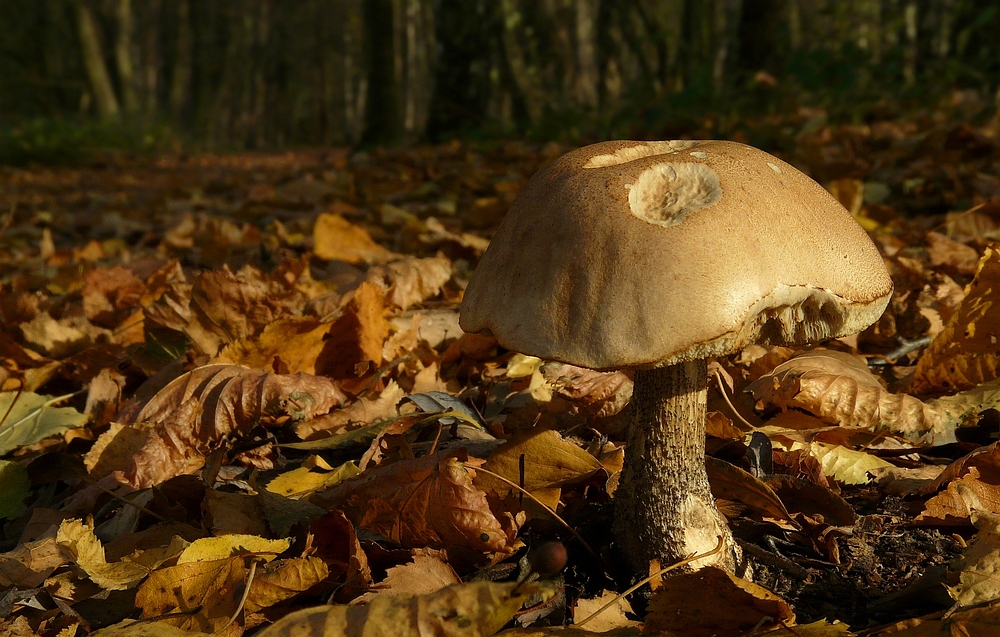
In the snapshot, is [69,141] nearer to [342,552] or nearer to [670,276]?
[342,552]

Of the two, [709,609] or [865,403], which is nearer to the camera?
[709,609]

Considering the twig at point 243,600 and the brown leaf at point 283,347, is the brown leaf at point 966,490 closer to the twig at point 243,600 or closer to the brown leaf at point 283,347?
the twig at point 243,600

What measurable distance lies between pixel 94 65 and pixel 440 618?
79.2ft

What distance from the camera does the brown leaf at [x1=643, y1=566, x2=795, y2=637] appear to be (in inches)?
60.7

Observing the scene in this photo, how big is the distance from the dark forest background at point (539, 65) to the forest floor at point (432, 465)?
4498 mm

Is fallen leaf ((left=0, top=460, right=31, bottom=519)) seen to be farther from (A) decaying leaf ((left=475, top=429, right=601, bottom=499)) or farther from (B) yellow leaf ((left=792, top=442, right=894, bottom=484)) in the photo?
(B) yellow leaf ((left=792, top=442, right=894, bottom=484))

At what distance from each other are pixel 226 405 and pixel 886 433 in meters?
1.85

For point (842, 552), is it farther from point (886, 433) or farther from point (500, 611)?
point (500, 611)

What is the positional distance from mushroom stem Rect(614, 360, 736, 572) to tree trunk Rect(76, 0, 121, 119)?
2241 centimetres

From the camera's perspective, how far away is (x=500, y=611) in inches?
55.7

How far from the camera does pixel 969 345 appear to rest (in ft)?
7.75

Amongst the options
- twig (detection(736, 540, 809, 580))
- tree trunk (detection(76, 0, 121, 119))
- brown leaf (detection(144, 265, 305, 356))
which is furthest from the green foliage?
twig (detection(736, 540, 809, 580))

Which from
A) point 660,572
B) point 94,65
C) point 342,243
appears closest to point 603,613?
point 660,572

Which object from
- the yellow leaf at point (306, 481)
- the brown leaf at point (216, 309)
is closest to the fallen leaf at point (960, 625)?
the yellow leaf at point (306, 481)
